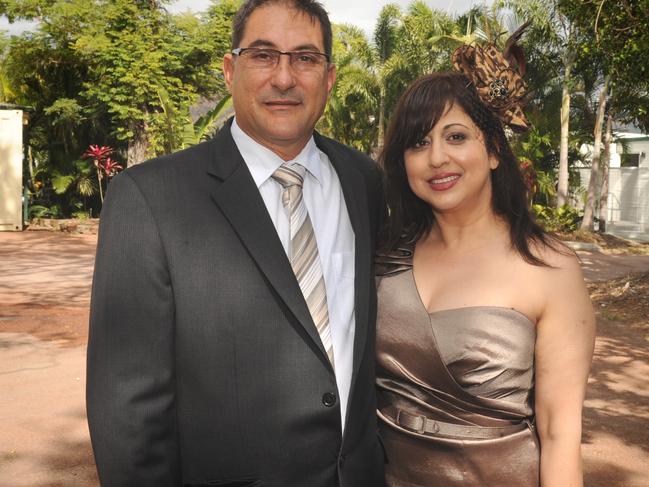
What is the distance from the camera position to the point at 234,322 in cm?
204

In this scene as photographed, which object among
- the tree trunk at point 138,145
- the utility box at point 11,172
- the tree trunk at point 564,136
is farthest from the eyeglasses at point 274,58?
the tree trunk at point 138,145

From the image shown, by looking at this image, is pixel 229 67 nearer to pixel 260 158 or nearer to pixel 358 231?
pixel 260 158

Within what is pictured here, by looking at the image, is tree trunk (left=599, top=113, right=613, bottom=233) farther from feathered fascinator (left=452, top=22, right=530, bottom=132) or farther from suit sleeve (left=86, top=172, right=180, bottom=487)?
suit sleeve (left=86, top=172, right=180, bottom=487)

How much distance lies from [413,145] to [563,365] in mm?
910

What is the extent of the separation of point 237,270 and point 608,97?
24336 mm

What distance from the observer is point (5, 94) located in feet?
81.9

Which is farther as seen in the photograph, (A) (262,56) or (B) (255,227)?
(A) (262,56)

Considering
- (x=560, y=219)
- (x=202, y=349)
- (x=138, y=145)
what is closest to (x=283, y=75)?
(x=202, y=349)

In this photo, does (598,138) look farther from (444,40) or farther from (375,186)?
(375,186)

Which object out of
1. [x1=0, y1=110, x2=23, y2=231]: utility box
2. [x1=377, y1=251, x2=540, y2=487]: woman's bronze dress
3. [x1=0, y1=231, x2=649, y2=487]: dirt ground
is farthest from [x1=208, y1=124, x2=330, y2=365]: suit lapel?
[x1=0, y1=110, x2=23, y2=231]: utility box

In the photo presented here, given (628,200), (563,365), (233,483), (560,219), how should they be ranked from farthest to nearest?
(628,200) → (560,219) → (563,365) → (233,483)

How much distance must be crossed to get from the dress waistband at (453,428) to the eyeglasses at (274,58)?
123cm

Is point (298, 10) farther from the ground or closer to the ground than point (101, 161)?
farther from the ground

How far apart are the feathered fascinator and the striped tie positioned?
2.49ft
